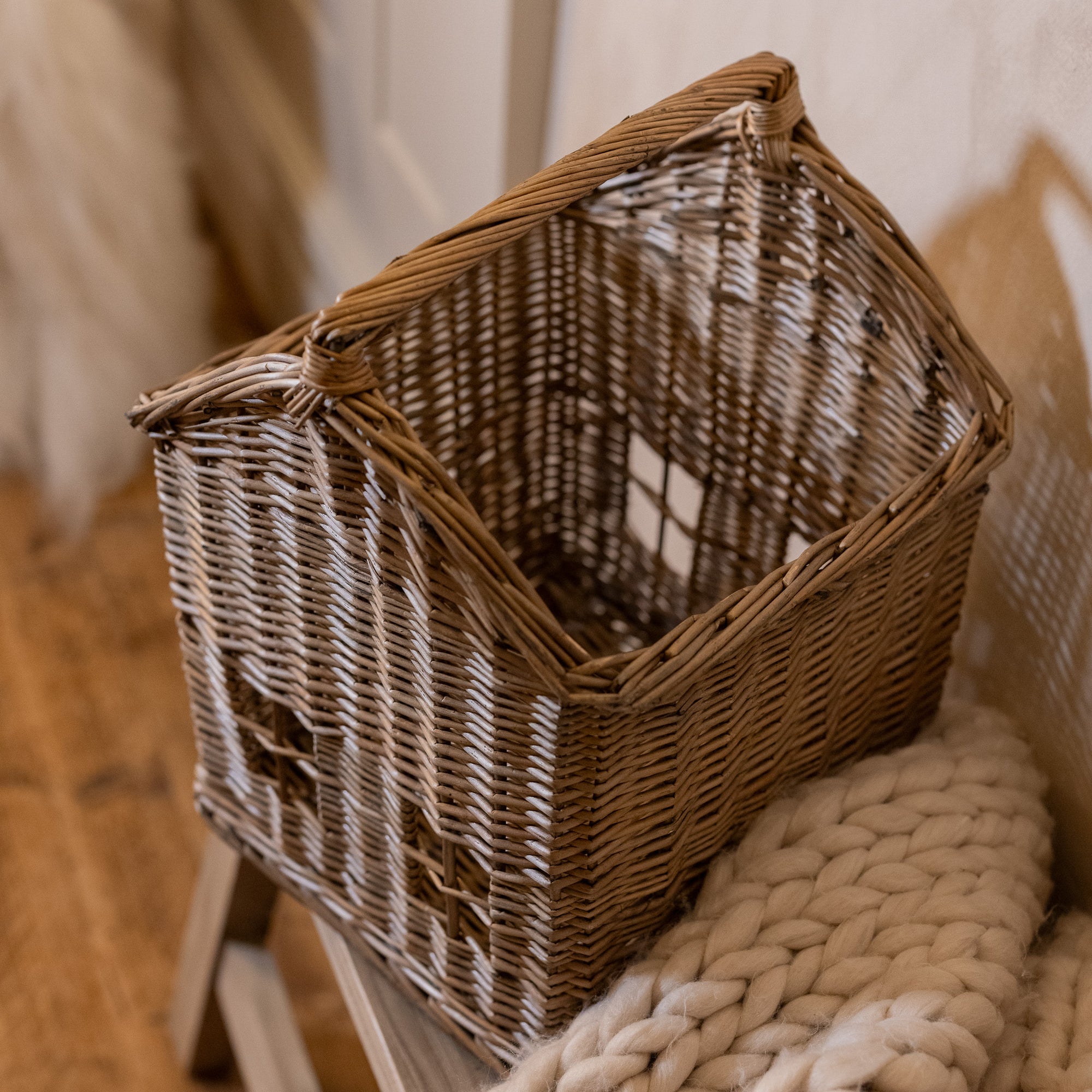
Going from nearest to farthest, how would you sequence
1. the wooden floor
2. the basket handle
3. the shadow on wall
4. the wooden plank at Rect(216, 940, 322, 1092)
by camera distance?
1. the basket handle
2. the shadow on wall
3. the wooden plank at Rect(216, 940, 322, 1092)
4. the wooden floor

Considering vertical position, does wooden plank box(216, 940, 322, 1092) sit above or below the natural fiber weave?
below

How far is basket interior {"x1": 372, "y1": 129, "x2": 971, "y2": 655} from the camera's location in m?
0.66

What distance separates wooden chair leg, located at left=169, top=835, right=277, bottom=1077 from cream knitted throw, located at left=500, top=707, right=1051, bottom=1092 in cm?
38

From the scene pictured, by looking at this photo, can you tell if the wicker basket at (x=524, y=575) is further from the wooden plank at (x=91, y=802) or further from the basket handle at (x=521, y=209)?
the wooden plank at (x=91, y=802)

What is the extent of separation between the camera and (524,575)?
0.62 meters

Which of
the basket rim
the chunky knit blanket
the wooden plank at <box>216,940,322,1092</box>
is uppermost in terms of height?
the basket rim

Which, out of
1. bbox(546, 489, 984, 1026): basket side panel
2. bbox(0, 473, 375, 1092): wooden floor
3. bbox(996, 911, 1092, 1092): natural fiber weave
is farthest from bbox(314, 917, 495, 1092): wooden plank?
bbox(0, 473, 375, 1092): wooden floor

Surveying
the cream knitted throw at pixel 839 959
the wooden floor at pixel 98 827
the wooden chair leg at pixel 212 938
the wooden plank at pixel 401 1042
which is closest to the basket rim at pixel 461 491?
the cream knitted throw at pixel 839 959

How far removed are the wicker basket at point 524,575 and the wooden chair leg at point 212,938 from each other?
145mm

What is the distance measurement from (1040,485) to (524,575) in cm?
27

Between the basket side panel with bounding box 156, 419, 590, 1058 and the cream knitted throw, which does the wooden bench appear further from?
the cream knitted throw

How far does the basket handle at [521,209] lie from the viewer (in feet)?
1.35

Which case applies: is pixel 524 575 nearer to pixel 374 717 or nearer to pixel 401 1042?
pixel 374 717

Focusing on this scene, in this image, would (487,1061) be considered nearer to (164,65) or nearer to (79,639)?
(79,639)
